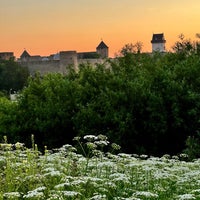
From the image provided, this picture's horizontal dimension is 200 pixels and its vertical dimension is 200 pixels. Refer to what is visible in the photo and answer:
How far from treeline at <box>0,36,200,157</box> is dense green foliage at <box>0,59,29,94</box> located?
206ft

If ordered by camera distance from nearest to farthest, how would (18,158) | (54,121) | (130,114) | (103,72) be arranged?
1. (18,158)
2. (130,114)
3. (54,121)
4. (103,72)

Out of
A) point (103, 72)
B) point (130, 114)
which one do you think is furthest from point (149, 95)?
point (103, 72)

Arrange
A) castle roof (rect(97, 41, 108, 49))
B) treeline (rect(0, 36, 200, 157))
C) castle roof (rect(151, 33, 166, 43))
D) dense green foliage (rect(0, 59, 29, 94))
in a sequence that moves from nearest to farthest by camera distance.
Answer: treeline (rect(0, 36, 200, 157)), dense green foliage (rect(0, 59, 29, 94)), castle roof (rect(97, 41, 108, 49)), castle roof (rect(151, 33, 166, 43))

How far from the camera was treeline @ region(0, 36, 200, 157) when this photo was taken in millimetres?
14531

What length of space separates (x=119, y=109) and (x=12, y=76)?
67847 millimetres

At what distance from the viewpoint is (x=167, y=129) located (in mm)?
14672

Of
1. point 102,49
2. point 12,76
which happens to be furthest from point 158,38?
point 12,76

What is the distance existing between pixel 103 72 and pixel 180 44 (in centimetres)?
617

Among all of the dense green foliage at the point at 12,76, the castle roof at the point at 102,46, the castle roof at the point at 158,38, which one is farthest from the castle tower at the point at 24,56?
the castle roof at the point at 158,38

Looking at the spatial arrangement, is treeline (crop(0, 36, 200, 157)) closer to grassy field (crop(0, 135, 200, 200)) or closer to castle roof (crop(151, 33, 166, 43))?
grassy field (crop(0, 135, 200, 200))

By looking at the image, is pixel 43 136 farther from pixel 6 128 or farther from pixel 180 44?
pixel 180 44

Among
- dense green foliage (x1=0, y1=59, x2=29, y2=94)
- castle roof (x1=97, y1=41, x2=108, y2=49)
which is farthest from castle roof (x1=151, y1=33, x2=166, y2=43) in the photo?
dense green foliage (x1=0, y1=59, x2=29, y2=94)

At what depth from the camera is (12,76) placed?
3196 inches

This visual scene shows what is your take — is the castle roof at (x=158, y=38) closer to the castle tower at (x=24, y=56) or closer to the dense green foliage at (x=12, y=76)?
the castle tower at (x=24, y=56)
